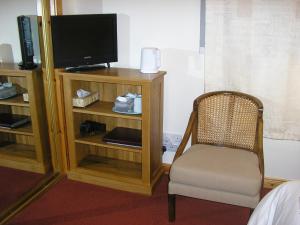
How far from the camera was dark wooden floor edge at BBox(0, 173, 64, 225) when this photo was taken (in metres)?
2.29

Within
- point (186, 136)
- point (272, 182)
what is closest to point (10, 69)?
point (186, 136)

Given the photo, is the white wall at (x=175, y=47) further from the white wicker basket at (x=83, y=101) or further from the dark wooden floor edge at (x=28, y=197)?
the dark wooden floor edge at (x=28, y=197)

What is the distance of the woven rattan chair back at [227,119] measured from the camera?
2.37 meters

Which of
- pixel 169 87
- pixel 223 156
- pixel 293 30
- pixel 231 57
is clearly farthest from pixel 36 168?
pixel 293 30

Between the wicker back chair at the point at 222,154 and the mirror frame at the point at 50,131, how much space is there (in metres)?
1.09

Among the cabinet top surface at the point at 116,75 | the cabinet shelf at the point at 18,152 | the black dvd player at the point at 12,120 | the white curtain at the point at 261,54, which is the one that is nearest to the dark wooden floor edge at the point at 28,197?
the cabinet shelf at the point at 18,152

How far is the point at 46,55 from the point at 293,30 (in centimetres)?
182

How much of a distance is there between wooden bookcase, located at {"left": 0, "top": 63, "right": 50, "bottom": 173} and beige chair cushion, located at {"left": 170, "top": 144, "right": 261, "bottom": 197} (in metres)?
1.24

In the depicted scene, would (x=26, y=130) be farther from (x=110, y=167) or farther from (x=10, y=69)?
(x=110, y=167)

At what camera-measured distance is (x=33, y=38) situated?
97.3 inches

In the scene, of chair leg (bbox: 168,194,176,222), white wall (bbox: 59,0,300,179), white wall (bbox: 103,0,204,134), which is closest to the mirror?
white wall (bbox: 59,0,300,179)

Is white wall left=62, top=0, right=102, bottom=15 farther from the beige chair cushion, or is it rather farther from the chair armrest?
the beige chair cushion

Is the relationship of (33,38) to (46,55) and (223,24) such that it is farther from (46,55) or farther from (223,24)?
(223,24)

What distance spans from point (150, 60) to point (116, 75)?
0.90ft
